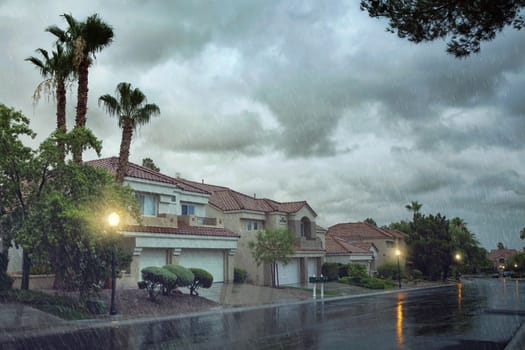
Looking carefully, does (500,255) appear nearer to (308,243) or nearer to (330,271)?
(330,271)

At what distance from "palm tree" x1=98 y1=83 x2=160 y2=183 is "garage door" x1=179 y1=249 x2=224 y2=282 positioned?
946cm

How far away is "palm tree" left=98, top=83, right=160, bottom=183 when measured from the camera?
27.7 metres

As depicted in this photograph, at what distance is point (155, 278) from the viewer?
82.8 feet

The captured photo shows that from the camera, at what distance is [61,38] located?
1023 inches

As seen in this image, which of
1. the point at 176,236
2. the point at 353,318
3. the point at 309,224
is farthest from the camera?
the point at 309,224

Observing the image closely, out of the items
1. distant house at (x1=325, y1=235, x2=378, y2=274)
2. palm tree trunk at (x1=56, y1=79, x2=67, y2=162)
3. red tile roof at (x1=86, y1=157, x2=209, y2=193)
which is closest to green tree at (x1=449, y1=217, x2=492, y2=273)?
distant house at (x1=325, y1=235, x2=378, y2=274)

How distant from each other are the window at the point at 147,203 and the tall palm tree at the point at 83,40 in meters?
9.03

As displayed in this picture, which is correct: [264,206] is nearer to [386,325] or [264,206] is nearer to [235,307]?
[235,307]

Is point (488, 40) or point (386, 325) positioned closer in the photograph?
point (488, 40)

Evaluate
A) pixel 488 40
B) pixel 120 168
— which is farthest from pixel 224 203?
pixel 488 40

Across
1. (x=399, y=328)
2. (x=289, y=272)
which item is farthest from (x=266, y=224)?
(x=399, y=328)

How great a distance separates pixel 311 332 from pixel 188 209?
2413 centimetres

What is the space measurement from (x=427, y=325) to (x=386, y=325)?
1488 millimetres

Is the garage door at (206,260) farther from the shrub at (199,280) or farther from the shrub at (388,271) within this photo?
the shrub at (388,271)
